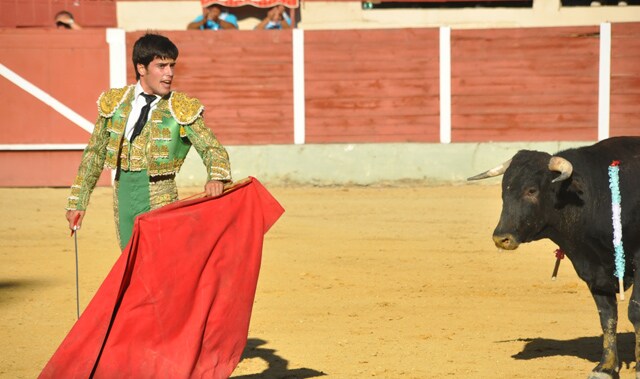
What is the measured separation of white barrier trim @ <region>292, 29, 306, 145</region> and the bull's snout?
8.04 meters

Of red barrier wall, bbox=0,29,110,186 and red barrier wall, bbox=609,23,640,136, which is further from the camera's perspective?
red barrier wall, bbox=0,29,110,186

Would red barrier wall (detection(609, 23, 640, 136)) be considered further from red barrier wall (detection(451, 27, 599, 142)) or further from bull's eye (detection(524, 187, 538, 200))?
bull's eye (detection(524, 187, 538, 200))

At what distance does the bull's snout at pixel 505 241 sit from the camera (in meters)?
4.80

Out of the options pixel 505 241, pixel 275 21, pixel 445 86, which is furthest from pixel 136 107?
pixel 275 21

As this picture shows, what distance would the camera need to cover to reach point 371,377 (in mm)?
5078

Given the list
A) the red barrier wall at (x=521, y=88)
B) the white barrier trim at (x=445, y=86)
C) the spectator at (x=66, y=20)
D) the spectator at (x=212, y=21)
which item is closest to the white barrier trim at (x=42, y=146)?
the spectator at (x=66, y=20)

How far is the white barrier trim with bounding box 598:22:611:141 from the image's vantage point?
41.6 ft

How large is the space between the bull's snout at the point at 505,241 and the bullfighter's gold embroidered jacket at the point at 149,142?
110 cm

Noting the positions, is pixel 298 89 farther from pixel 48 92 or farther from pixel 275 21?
pixel 48 92

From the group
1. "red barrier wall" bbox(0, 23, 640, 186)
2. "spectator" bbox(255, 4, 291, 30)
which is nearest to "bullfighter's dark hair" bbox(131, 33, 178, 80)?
"red barrier wall" bbox(0, 23, 640, 186)

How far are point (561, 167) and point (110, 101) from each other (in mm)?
1754

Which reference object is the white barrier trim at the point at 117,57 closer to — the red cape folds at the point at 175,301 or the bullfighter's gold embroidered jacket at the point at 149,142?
the bullfighter's gold embroidered jacket at the point at 149,142

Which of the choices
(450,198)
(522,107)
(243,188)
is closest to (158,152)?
(243,188)

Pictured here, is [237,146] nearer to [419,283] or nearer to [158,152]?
[419,283]
